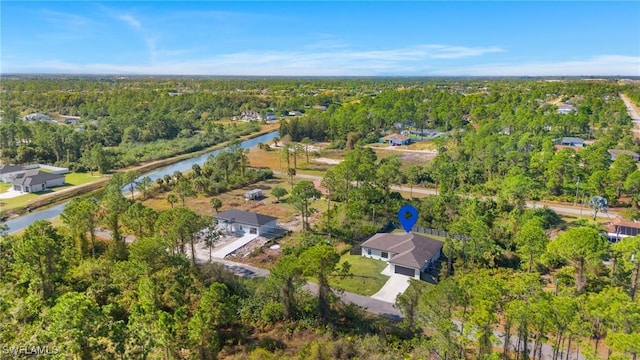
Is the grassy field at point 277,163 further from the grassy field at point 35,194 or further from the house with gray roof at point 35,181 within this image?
the house with gray roof at point 35,181

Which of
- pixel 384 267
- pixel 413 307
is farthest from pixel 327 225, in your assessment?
pixel 413 307

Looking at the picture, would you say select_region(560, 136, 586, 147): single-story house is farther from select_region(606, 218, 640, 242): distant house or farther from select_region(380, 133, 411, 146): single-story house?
select_region(606, 218, 640, 242): distant house

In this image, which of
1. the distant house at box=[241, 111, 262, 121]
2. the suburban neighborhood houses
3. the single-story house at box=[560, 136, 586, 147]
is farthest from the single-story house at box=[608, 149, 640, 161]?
the distant house at box=[241, 111, 262, 121]

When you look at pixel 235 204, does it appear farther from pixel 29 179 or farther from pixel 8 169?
pixel 8 169

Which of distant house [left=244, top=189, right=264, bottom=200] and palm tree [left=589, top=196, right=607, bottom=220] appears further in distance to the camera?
distant house [left=244, top=189, right=264, bottom=200]

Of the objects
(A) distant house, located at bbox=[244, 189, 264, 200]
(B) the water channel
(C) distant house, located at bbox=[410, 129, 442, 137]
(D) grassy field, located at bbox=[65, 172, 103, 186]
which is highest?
(C) distant house, located at bbox=[410, 129, 442, 137]

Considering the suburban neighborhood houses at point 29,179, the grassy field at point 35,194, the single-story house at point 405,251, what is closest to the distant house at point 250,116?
the grassy field at point 35,194

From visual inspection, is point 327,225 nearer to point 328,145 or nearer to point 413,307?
point 413,307

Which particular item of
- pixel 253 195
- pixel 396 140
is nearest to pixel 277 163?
pixel 253 195
